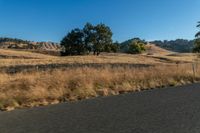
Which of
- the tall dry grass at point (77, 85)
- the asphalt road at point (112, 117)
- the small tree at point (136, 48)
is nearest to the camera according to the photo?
the asphalt road at point (112, 117)

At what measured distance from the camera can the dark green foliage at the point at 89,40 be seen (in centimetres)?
9056

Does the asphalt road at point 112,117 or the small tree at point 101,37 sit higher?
the small tree at point 101,37

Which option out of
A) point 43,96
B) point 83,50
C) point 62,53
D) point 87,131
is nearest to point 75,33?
point 83,50

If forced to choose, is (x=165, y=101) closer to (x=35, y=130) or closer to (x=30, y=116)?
(x=30, y=116)

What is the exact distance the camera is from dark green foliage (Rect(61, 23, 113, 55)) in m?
90.6

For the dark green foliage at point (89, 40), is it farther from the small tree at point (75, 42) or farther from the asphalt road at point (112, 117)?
the asphalt road at point (112, 117)

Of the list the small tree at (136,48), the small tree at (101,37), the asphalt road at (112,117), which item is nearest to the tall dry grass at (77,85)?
the asphalt road at (112,117)

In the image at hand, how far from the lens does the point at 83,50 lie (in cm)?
9462

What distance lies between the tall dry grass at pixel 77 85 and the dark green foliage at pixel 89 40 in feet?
227

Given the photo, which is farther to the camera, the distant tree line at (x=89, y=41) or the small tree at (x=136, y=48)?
the small tree at (x=136, y=48)

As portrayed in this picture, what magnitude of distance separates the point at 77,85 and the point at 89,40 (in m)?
75.2

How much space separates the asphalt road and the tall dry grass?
4.75ft

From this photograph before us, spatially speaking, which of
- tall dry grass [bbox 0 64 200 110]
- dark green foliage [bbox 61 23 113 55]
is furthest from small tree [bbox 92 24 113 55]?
tall dry grass [bbox 0 64 200 110]

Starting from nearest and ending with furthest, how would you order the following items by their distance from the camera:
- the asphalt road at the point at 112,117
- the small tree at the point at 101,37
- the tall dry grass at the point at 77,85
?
the asphalt road at the point at 112,117 → the tall dry grass at the point at 77,85 → the small tree at the point at 101,37
